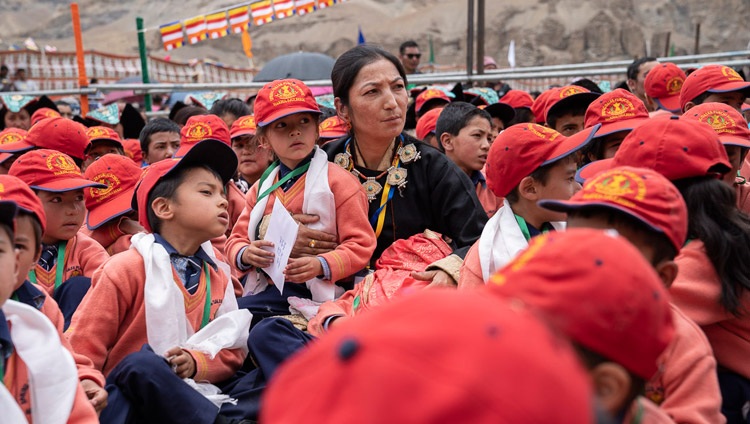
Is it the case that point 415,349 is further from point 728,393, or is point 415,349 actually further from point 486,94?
point 486,94

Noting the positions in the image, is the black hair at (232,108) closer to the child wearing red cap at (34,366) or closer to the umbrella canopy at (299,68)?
the child wearing red cap at (34,366)

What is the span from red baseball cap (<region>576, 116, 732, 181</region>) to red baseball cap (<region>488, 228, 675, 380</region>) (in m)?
1.32

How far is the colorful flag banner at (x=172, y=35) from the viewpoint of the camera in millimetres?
10164

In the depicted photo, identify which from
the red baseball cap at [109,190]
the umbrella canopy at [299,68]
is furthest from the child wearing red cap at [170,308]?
the umbrella canopy at [299,68]

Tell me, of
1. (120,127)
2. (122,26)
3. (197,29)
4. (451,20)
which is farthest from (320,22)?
(120,127)

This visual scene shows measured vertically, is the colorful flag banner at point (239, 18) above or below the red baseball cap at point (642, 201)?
above

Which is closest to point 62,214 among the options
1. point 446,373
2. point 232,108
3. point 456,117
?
point 456,117

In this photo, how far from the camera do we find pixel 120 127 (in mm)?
7660

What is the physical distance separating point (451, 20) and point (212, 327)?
36.8 m

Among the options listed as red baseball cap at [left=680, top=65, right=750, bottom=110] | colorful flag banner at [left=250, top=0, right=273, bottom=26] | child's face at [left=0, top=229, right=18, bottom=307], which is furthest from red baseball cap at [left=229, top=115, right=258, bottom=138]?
colorful flag banner at [left=250, top=0, right=273, bottom=26]

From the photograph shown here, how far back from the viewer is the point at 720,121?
3387 mm

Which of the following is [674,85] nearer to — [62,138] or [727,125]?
[727,125]

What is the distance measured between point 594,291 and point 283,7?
960 centimetres

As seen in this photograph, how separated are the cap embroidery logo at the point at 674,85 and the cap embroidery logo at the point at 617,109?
170cm
